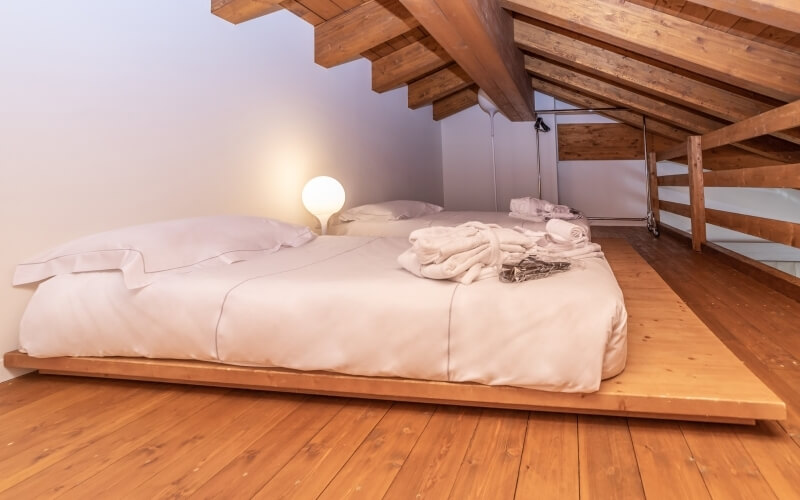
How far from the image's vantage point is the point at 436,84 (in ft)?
18.4

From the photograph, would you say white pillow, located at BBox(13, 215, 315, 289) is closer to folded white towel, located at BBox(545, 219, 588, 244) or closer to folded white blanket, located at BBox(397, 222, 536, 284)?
folded white blanket, located at BBox(397, 222, 536, 284)

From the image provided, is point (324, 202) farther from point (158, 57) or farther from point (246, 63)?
point (158, 57)

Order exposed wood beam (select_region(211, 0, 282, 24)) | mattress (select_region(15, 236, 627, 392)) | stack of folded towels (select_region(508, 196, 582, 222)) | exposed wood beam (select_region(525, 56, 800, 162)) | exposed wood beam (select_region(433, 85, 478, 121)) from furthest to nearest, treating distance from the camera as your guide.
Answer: exposed wood beam (select_region(433, 85, 478, 121)) → exposed wood beam (select_region(525, 56, 800, 162)) → stack of folded towels (select_region(508, 196, 582, 222)) → exposed wood beam (select_region(211, 0, 282, 24)) → mattress (select_region(15, 236, 627, 392))

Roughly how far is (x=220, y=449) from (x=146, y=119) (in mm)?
1671

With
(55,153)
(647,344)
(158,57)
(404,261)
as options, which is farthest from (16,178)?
(647,344)

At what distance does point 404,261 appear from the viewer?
5.58ft

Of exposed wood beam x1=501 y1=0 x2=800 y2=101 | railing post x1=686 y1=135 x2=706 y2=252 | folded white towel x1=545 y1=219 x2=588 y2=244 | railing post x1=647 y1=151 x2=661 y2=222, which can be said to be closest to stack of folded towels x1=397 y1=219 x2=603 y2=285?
folded white towel x1=545 y1=219 x2=588 y2=244

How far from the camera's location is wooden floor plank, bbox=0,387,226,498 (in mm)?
1157

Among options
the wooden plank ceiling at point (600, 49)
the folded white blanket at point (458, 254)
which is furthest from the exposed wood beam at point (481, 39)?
the folded white blanket at point (458, 254)

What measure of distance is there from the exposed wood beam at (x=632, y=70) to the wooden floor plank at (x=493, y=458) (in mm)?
3230

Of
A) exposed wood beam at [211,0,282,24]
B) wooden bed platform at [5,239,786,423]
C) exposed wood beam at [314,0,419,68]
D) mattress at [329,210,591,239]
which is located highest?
exposed wood beam at [314,0,419,68]

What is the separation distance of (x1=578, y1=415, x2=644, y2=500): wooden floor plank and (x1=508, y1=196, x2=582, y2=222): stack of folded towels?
2.57 meters

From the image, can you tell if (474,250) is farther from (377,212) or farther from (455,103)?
(455,103)

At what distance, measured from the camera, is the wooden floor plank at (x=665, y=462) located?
1.03 metres
